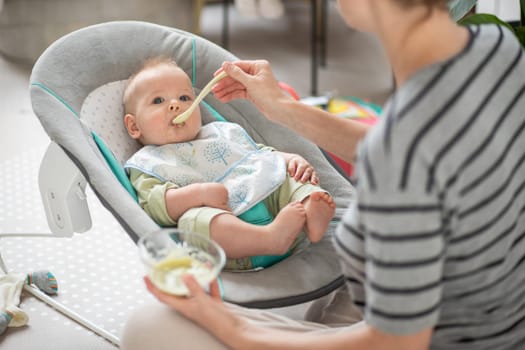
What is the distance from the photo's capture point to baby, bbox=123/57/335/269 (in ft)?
5.01

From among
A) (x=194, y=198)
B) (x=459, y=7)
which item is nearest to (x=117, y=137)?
(x=194, y=198)

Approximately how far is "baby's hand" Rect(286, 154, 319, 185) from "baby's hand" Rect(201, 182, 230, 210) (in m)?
0.18

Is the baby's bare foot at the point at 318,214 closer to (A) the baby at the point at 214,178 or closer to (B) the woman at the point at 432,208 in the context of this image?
(A) the baby at the point at 214,178

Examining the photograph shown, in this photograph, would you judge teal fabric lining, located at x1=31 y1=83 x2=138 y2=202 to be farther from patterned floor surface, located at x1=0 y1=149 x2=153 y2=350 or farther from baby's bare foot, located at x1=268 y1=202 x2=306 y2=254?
patterned floor surface, located at x1=0 y1=149 x2=153 y2=350

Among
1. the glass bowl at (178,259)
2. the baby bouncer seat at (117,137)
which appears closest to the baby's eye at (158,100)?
the baby bouncer seat at (117,137)

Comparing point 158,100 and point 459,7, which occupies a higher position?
point 459,7

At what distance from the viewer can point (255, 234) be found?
1.52 m

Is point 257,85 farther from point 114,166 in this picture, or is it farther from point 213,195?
point 114,166

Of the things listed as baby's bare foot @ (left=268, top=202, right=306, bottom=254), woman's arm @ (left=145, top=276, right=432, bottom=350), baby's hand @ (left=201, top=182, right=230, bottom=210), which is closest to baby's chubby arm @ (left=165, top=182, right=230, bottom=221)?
baby's hand @ (left=201, top=182, right=230, bottom=210)

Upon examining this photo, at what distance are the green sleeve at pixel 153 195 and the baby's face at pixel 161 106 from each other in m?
0.13

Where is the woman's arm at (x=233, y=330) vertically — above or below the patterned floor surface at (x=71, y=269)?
above

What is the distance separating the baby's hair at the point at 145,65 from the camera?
1772mm

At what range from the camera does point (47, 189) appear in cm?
164

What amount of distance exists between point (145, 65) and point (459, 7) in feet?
2.45
